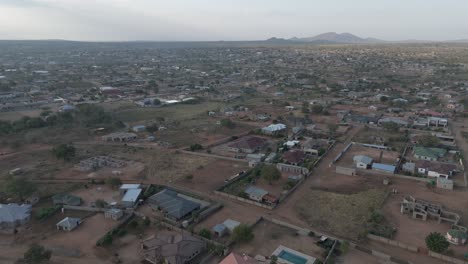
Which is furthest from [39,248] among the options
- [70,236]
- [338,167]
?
[338,167]

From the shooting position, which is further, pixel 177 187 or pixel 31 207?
pixel 177 187

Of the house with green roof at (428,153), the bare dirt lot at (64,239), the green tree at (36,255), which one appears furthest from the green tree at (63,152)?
the house with green roof at (428,153)

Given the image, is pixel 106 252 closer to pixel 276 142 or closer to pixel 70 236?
pixel 70 236

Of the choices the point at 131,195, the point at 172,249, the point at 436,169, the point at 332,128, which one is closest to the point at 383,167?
the point at 436,169

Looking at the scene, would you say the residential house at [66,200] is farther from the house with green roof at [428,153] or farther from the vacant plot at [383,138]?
the house with green roof at [428,153]

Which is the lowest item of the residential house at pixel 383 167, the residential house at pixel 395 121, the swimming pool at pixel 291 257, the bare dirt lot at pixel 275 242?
the bare dirt lot at pixel 275 242

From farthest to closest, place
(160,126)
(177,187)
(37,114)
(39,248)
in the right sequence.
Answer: (37,114) < (160,126) < (177,187) < (39,248)
